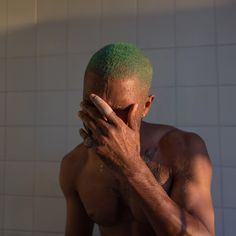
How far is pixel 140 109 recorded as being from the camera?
84 centimetres

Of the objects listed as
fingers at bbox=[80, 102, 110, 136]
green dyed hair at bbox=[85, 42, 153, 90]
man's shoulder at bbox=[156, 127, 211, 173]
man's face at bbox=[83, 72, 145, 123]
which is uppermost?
green dyed hair at bbox=[85, 42, 153, 90]

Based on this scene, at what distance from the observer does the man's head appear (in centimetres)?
79

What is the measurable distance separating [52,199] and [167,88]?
0.69 metres

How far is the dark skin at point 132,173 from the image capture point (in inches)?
27.3

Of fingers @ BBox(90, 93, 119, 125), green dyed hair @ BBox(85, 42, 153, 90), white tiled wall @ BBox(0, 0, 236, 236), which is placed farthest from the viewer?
white tiled wall @ BBox(0, 0, 236, 236)

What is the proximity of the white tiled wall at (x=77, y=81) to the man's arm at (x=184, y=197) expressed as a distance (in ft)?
1.65

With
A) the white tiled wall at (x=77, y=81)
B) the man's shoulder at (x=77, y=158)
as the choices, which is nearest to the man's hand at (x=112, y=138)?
the man's shoulder at (x=77, y=158)

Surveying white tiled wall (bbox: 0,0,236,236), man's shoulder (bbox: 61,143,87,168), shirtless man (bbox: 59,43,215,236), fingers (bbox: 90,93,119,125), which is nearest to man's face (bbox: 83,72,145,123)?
shirtless man (bbox: 59,43,215,236)

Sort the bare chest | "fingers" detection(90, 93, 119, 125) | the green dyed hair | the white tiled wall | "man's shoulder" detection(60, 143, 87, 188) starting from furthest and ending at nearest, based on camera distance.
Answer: the white tiled wall < "man's shoulder" detection(60, 143, 87, 188) < the bare chest < the green dyed hair < "fingers" detection(90, 93, 119, 125)

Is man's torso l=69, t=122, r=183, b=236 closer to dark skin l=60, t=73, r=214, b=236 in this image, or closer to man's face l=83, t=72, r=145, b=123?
dark skin l=60, t=73, r=214, b=236

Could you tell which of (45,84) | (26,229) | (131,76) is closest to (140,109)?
(131,76)

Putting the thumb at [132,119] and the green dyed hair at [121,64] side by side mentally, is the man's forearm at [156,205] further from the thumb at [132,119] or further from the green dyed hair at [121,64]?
the green dyed hair at [121,64]

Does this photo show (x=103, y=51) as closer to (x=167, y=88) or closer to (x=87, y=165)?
(x=87, y=165)

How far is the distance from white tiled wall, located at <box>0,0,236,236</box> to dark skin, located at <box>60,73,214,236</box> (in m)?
0.45
